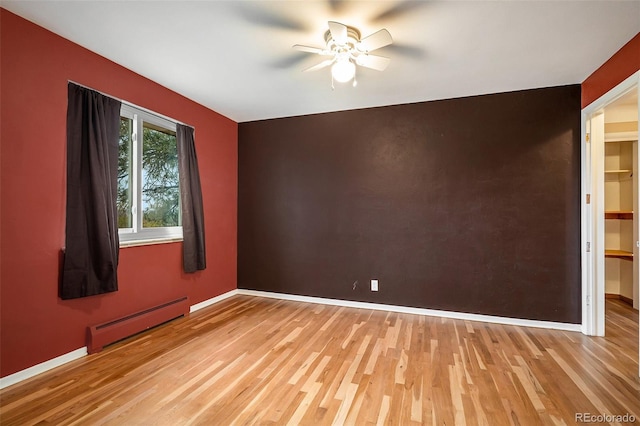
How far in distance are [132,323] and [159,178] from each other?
156 centimetres

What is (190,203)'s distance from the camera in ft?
11.6

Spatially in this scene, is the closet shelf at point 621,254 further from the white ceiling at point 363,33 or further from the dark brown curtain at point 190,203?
the dark brown curtain at point 190,203

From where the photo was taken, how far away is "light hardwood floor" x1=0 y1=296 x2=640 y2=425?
5.84 ft

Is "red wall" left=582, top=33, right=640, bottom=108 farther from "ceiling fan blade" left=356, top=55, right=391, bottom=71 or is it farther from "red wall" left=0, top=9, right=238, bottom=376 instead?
"red wall" left=0, top=9, right=238, bottom=376

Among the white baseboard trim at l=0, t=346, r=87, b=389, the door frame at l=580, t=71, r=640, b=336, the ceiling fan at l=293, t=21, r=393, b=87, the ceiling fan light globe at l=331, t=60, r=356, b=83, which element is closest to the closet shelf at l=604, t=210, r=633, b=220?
the door frame at l=580, t=71, r=640, b=336

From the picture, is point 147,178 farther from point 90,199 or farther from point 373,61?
point 373,61

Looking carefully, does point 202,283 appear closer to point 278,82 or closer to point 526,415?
point 278,82

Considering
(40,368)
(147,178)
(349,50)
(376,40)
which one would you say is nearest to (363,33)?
(349,50)

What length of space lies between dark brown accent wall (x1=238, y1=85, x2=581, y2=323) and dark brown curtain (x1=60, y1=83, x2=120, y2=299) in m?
2.03

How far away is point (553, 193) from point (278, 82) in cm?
322

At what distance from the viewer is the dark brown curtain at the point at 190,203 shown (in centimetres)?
350

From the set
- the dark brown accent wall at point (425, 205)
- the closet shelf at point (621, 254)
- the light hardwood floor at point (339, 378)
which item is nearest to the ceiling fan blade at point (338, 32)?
the dark brown accent wall at point (425, 205)

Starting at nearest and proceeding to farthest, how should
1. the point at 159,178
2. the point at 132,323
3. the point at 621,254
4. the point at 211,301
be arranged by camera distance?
the point at 132,323
the point at 159,178
the point at 621,254
the point at 211,301

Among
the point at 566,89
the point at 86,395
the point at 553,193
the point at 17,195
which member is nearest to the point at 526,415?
the point at 553,193
